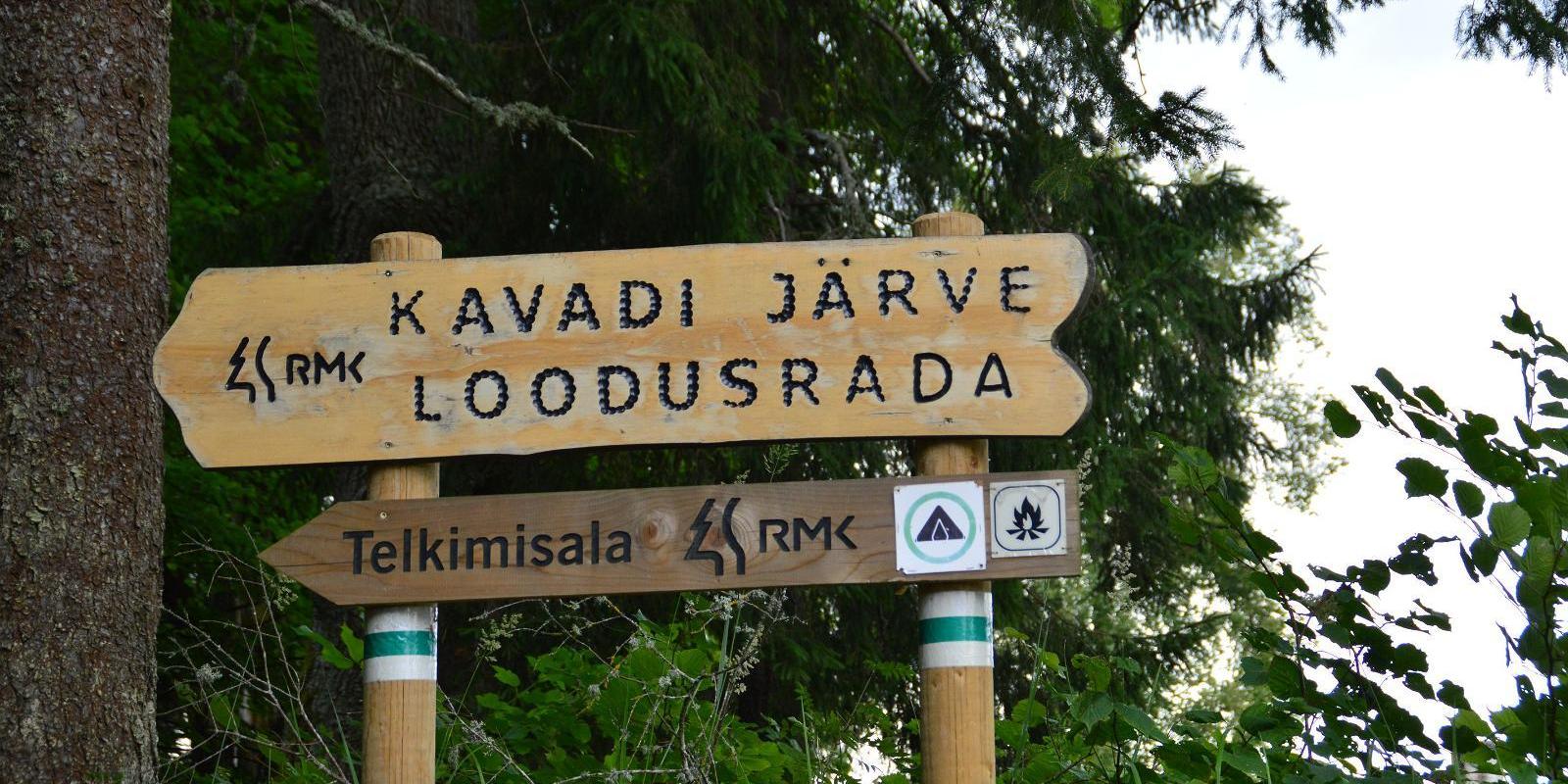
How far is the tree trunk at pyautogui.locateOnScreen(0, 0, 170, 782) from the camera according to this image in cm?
368

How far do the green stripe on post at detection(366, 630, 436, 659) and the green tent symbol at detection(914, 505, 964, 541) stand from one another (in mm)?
1129

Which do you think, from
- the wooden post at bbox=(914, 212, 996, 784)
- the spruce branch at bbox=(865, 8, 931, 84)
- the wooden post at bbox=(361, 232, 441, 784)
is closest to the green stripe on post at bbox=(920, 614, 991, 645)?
the wooden post at bbox=(914, 212, 996, 784)

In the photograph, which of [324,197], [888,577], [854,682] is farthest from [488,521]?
[324,197]

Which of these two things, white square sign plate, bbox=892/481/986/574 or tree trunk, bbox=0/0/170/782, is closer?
white square sign plate, bbox=892/481/986/574

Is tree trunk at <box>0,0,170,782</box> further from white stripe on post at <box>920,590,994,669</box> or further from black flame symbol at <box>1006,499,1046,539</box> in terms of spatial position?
black flame symbol at <box>1006,499,1046,539</box>

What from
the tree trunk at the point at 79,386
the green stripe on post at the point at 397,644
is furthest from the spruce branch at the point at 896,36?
the green stripe on post at the point at 397,644

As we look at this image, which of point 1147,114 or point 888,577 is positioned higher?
point 1147,114

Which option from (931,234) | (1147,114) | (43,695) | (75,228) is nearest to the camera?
(931,234)

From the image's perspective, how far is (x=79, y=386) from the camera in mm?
3889

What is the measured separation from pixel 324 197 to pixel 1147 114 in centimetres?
448

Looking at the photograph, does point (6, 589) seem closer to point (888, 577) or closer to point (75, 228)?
point (75, 228)

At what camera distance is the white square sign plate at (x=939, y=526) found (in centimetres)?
307

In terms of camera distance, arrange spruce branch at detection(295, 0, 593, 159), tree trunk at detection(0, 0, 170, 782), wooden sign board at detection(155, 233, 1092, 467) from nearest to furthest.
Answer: wooden sign board at detection(155, 233, 1092, 467)
tree trunk at detection(0, 0, 170, 782)
spruce branch at detection(295, 0, 593, 159)

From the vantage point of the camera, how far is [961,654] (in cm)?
309
